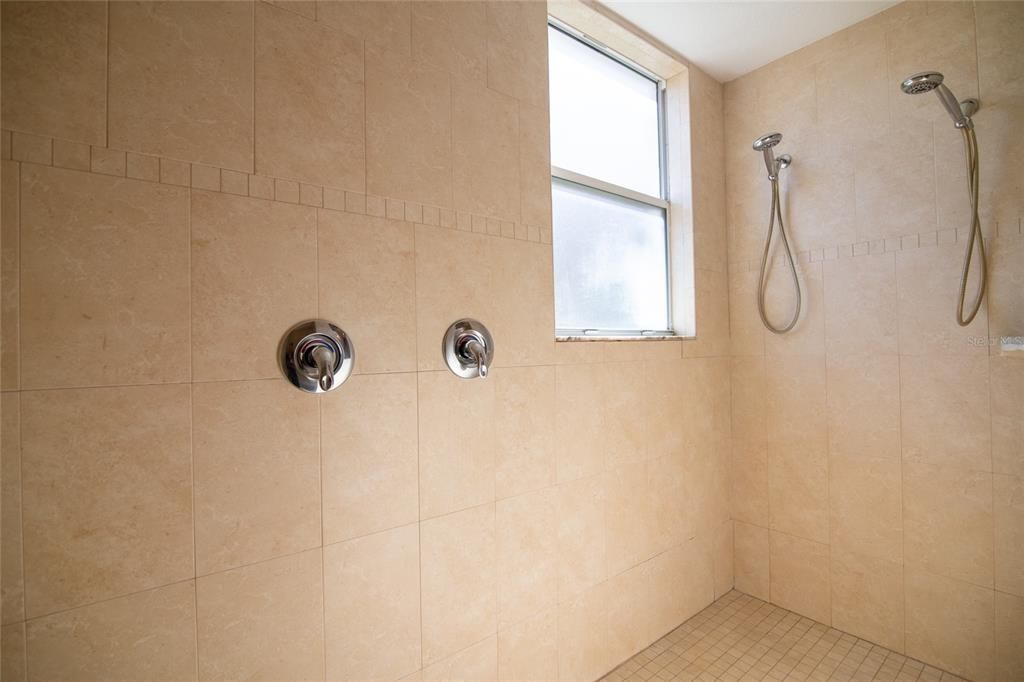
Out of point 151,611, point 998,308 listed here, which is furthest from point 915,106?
point 151,611

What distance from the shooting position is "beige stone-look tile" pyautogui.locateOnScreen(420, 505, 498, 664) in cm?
131

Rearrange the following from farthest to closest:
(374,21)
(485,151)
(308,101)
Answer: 1. (485,151)
2. (374,21)
3. (308,101)

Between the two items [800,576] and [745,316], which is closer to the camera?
[800,576]

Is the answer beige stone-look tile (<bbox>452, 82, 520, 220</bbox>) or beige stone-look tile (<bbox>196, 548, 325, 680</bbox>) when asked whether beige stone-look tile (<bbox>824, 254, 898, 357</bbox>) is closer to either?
beige stone-look tile (<bbox>452, 82, 520, 220</bbox>)

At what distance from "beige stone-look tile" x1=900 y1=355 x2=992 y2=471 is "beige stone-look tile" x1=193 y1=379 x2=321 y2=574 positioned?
2.09m

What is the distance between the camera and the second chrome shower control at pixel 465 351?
1.35 meters

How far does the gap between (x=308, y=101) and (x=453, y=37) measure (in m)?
0.52

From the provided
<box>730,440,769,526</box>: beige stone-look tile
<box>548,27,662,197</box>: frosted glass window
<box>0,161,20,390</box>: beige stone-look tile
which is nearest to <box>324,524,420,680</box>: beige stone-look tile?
<box>0,161,20,390</box>: beige stone-look tile

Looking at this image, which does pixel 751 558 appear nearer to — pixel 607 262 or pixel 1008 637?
pixel 1008 637

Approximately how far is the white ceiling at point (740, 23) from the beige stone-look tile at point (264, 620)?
2.13 meters

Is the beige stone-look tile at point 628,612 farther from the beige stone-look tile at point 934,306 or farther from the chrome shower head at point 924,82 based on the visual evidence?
the chrome shower head at point 924,82

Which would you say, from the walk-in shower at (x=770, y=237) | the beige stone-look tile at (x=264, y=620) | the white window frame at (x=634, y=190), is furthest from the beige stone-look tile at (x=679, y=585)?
the beige stone-look tile at (x=264, y=620)

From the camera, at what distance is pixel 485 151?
1468 mm

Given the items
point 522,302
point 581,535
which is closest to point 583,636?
point 581,535
